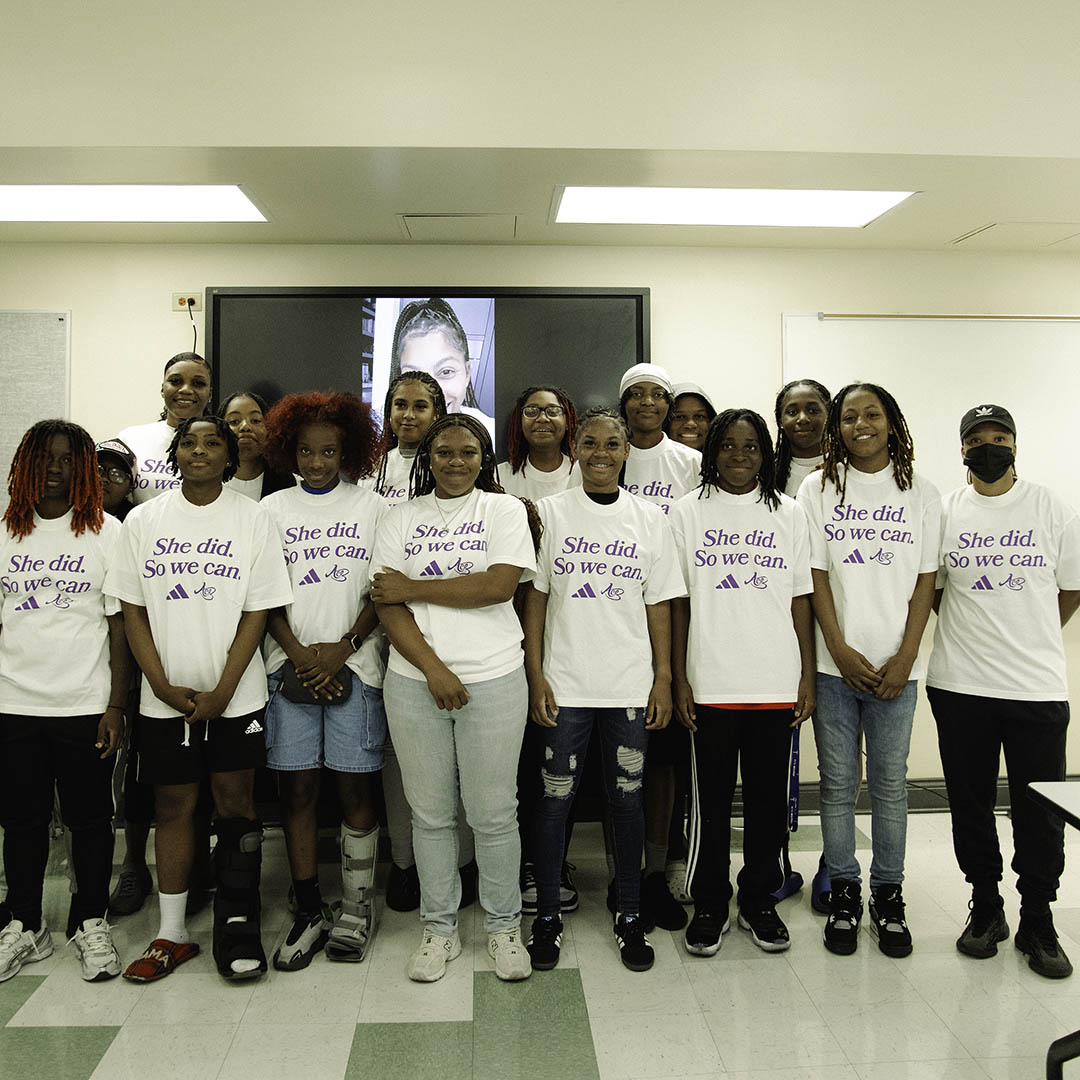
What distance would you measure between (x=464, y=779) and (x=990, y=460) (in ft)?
5.76

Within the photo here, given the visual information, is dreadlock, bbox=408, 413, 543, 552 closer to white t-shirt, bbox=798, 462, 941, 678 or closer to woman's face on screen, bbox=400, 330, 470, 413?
white t-shirt, bbox=798, 462, 941, 678

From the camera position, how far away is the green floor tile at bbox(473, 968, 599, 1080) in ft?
6.33

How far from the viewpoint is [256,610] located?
7.47ft

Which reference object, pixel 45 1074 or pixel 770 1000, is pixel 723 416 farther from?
pixel 45 1074

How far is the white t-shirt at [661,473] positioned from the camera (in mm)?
2803

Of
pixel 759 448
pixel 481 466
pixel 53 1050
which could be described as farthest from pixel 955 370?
pixel 53 1050

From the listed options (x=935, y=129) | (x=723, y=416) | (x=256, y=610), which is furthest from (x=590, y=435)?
(x=935, y=129)

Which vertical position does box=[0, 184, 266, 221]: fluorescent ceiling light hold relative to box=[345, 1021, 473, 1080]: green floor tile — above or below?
above

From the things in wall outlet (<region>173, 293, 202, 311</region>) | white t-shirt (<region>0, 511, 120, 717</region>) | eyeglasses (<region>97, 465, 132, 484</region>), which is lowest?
white t-shirt (<region>0, 511, 120, 717</region>)

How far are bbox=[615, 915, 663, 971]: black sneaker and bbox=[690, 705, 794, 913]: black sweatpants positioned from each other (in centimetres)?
20

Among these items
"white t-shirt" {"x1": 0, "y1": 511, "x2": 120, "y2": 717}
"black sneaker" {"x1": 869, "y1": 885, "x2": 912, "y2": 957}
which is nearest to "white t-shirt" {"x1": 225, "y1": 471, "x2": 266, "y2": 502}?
"white t-shirt" {"x1": 0, "y1": 511, "x2": 120, "y2": 717}

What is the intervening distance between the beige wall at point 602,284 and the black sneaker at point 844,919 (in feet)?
5.95

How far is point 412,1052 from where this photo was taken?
6.53 feet

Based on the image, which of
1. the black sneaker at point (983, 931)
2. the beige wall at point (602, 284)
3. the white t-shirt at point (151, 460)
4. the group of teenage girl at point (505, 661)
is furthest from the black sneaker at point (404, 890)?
the beige wall at point (602, 284)
